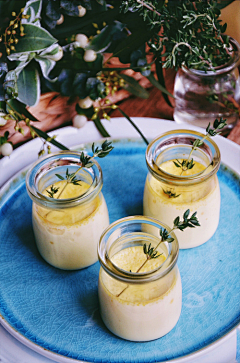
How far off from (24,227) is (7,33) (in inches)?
16.2

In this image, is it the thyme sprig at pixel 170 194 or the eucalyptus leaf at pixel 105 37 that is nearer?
the thyme sprig at pixel 170 194

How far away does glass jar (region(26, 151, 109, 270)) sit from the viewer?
2.34 feet

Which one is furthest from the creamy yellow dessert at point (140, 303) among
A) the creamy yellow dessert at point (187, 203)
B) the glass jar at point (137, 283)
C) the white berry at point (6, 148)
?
the white berry at point (6, 148)

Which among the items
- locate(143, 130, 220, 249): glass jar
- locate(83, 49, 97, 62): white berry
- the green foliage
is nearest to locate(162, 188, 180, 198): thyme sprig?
locate(143, 130, 220, 249): glass jar

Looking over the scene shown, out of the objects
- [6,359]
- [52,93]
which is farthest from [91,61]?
[6,359]

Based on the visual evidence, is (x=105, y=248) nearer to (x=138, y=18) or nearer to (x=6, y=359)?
(x=6, y=359)

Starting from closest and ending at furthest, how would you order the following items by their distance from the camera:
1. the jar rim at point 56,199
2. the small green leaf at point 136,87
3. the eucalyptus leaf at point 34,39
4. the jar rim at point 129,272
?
the jar rim at point 129,272
the jar rim at point 56,199
the eucalyptus leaf at point 34,39
the small green leaf at point 136,87

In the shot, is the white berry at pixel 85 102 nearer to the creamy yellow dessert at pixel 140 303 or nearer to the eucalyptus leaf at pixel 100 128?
the eucalyptus leaf at pixel 100 128

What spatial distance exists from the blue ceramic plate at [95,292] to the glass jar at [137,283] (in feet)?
0.10

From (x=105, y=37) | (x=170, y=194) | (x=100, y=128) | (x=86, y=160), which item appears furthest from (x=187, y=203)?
(x=105, y=37)

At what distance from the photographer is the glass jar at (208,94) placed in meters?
1.01

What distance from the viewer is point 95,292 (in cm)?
74

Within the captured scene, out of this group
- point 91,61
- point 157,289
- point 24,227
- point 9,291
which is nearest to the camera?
point 157,289

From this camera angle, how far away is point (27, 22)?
2.83 feet
